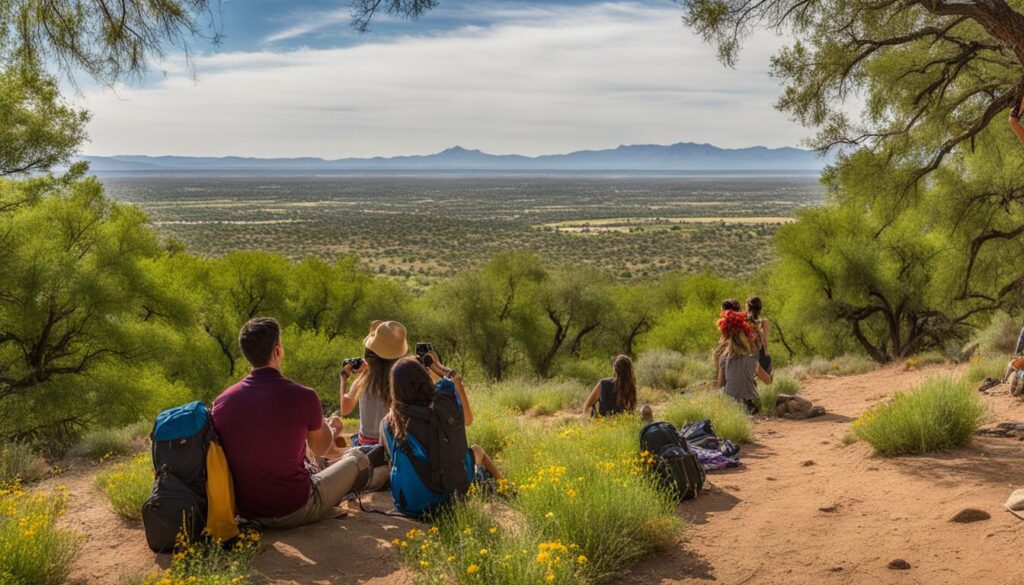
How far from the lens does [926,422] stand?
712cm

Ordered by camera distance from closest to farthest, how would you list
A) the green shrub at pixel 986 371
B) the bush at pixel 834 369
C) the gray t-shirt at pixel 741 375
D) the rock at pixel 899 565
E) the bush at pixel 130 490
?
the rock at pixel 899 565 → the bush at pixel 130 490 → the gray t-shirt at pixel 741 375 → the green shrub at pixel 986 371 → the bush at pixel 834 369

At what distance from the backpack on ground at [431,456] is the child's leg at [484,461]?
642mm

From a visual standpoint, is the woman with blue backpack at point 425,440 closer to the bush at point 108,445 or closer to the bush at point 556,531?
the bush at point 556,531

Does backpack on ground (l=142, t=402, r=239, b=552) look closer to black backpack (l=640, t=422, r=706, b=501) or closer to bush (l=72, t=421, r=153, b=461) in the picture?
black backpack (l=640, t=422, r=706, b=501)

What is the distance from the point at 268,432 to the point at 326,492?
83 centimetres

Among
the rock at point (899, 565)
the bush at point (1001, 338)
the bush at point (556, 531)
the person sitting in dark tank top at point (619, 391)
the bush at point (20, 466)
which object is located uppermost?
the bush at point (556, 531)

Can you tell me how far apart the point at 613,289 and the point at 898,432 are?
28969mm

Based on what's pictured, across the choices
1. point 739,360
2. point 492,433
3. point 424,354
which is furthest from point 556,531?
point 739,360

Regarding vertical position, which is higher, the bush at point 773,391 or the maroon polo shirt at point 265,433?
the maroon polo shirt at point 265,433

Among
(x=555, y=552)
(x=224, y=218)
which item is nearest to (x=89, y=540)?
(x=555, y=552)

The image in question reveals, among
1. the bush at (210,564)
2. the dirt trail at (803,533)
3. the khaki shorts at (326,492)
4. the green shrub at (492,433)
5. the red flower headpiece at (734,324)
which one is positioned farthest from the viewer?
the red flower headpiece at (734,324)

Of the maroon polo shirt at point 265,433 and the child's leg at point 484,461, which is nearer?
the maroon polo shirt at point 265,433

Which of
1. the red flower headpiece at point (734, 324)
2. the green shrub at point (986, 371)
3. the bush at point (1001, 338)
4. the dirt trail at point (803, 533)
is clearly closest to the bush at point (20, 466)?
the dirt trail at point (803, 533)

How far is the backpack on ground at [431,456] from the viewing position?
551 cm
